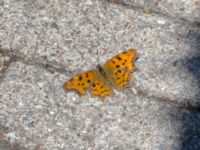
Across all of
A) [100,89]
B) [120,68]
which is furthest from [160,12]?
[100,89]

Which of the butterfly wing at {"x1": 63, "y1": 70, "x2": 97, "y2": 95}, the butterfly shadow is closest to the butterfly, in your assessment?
the butterfly wing at {"x1": 63, "y1": 70, "x2": 97, "y2": 95}

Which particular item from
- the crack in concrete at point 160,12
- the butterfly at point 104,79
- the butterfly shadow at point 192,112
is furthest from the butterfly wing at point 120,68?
the crack in concrete at point 160,12

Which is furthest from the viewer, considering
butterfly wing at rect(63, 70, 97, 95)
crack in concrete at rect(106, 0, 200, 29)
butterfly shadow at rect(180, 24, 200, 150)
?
crack in concrete at rect(106, 0, 200, 29)

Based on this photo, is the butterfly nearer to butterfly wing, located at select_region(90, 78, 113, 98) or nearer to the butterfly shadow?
butterfly wing, located at select_region(90, 78, 113, 98)

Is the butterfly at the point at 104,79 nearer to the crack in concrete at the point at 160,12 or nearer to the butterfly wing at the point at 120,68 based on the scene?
the butterfly wing at the point at 120,68

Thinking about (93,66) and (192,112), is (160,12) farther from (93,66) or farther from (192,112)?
(192,112)

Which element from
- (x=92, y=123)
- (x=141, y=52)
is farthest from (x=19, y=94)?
(x=141, y=52)
